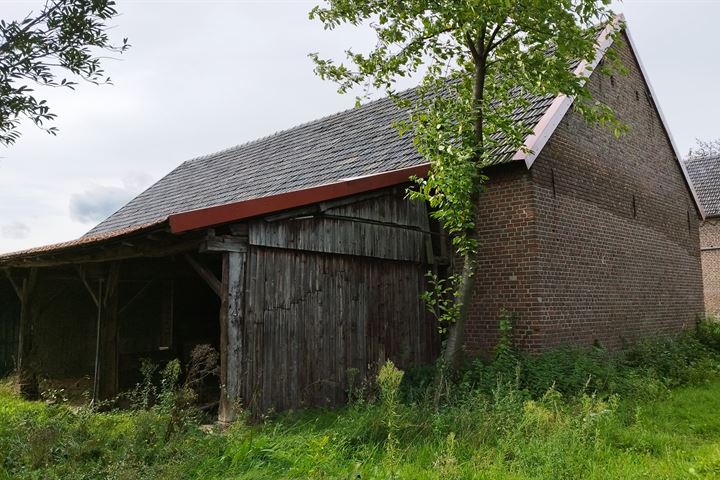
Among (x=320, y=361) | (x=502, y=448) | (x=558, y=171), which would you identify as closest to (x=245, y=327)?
(x=320, y=361)

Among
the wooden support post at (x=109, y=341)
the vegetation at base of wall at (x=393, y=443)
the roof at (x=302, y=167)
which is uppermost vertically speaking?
the roof at (x=302, y=167)

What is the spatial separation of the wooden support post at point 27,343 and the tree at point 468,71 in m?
7.20

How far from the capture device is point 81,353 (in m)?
13.2

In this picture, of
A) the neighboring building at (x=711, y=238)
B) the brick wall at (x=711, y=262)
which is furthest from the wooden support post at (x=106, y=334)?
the brick wall at (x=711, y=262)

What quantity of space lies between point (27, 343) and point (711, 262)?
993 inches

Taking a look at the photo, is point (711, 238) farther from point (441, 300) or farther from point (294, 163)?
point (441, 300)

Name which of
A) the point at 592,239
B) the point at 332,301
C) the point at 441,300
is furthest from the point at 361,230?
the point at 592,239

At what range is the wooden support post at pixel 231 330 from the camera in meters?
6.68

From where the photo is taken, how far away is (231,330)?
22.3ft

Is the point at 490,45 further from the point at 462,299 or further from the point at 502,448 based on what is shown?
the point at 502,448

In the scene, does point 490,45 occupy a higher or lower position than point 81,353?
higher

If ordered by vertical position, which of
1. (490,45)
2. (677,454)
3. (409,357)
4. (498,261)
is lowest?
(677,454)

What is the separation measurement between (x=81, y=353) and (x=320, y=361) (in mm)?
8151

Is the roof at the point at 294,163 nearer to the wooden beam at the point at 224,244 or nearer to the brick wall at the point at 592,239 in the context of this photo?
the brick wall at the point at 592,239
